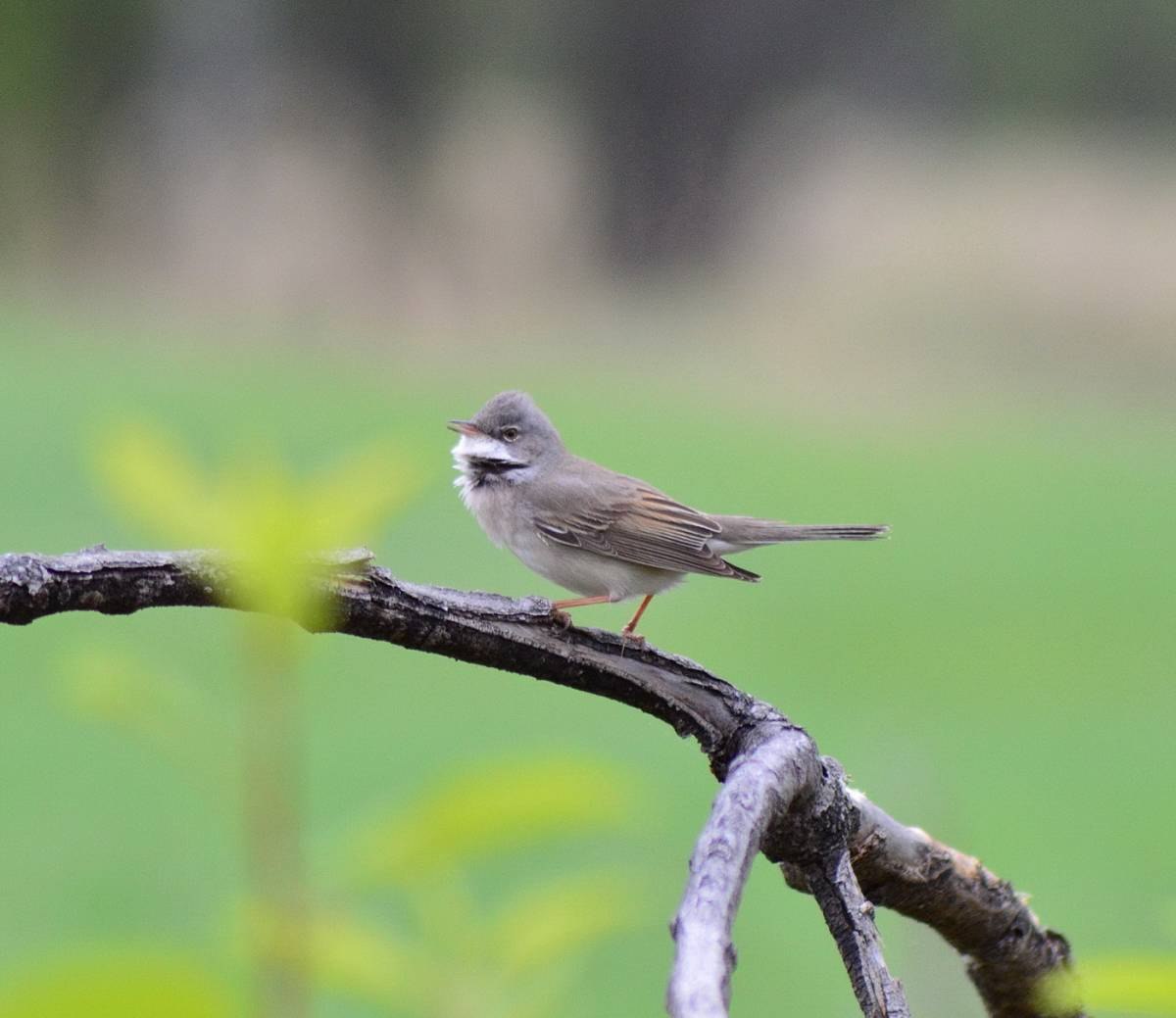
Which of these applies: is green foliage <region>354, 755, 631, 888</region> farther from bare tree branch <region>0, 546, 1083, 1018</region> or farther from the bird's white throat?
the bird's white throat

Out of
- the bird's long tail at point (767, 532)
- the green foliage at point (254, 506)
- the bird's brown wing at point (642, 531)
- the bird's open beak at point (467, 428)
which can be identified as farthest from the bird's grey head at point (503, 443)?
the green foliage at point (254, 506)

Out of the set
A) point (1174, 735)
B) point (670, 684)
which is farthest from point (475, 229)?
point (670, 684)

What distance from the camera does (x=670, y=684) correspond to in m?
2.82

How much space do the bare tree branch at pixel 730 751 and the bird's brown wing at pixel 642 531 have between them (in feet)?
7.61

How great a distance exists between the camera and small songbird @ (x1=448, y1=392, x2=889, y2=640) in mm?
5629

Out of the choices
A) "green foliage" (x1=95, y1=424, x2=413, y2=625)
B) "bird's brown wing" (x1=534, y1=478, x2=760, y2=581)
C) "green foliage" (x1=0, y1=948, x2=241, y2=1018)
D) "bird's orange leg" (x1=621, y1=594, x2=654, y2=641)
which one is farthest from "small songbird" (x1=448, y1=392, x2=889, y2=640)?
"green foliage" (x1=0, y1=948, x2=241, y2=1018)

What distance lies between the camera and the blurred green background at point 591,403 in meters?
4.70

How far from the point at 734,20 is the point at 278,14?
32.1 ft

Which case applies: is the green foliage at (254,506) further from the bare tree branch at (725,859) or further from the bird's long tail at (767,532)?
the bird's long tail at (767,532)

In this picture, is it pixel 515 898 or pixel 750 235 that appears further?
pixel 750 235

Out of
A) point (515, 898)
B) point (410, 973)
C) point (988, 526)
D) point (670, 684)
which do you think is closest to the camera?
point (410, 973)

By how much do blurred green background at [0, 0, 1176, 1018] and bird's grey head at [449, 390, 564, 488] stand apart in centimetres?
87

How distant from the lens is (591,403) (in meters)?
25.3

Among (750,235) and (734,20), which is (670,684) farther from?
(734,20)
